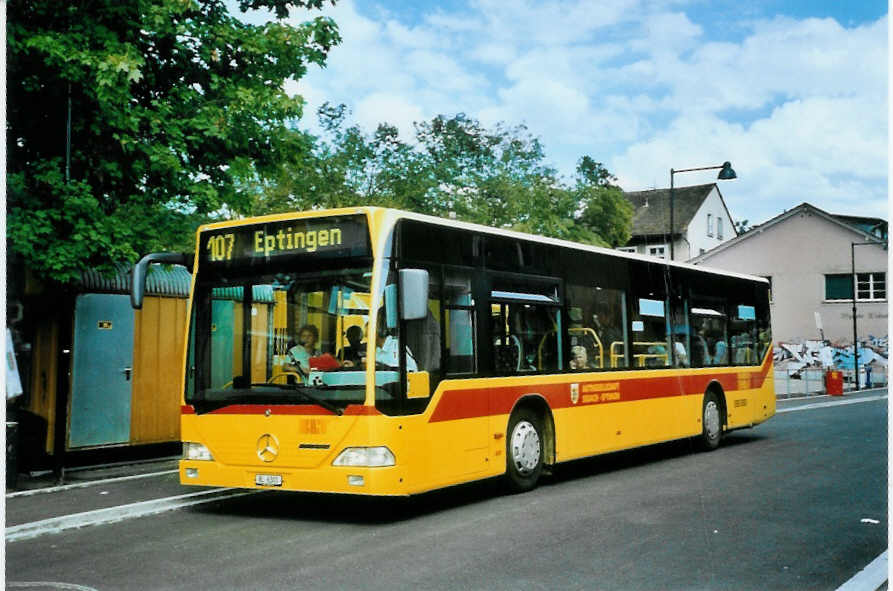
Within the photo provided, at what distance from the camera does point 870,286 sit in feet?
172

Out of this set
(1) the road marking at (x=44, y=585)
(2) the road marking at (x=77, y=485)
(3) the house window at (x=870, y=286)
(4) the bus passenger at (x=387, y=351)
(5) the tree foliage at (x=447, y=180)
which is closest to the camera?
(1) the road marking at (x=44, y=585)

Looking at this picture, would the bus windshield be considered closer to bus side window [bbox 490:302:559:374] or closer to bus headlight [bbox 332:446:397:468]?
bus headlight [bbox 332:446:397:468]

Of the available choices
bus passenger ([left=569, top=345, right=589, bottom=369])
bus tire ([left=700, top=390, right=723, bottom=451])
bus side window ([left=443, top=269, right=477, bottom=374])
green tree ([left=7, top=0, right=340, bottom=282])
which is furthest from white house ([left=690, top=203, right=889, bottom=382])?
bus side window ([left=443, top=269, right=477, bottom=374])

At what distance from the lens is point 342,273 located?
931 centimetres

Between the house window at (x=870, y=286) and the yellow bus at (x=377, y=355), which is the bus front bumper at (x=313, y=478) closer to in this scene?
the yellow bus at (x=377, y=355)

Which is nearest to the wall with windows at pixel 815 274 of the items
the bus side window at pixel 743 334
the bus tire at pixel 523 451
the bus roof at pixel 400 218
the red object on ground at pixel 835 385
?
the red object on ground at pixel 835 385

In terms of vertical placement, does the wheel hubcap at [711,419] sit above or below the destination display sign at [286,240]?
below

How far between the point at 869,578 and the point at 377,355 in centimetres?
438

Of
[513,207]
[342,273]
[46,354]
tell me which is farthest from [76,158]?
[513,207]

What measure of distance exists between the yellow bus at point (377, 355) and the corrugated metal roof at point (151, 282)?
196 inches

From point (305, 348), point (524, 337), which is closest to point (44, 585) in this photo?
point (305, 348)

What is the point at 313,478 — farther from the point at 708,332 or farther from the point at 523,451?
the point at 708,332

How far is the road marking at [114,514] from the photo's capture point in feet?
29.4

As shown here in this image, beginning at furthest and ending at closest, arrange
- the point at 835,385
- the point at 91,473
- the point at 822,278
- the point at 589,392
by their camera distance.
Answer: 1. the point at 822,278
2. the point at 835,385
3. the point at 91,473
4. the point at 589,392
